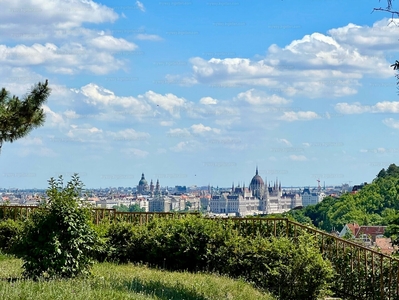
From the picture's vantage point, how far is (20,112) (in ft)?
53.1

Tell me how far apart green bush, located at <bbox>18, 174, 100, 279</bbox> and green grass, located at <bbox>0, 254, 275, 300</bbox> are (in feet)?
0.99

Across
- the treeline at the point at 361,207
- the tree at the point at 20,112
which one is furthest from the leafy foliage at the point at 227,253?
the treeline at the point at 361,207

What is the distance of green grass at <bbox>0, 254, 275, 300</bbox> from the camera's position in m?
6.73

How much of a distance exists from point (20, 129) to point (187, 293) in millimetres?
9631

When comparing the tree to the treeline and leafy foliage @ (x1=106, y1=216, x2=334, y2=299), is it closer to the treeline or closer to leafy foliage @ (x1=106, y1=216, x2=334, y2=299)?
leafy foliage @ (x1=106, y1=216, x2=334, y2=299)

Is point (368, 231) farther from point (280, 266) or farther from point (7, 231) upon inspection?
point (280, 266)

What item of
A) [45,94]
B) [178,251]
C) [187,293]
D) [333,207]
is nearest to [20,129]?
[45,94]

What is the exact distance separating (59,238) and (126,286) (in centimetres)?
120

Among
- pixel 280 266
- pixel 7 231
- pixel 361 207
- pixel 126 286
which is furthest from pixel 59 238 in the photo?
pixel 361 207

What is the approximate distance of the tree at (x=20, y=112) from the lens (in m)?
16.0

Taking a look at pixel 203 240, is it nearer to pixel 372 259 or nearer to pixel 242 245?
pixel 242 245

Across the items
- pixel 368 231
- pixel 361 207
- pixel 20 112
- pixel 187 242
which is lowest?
pixel 368 231

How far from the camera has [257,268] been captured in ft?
36.1

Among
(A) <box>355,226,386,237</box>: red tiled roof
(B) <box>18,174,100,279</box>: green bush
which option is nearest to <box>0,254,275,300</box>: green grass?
(B) <box>18,174,100,279</box>: green bush
